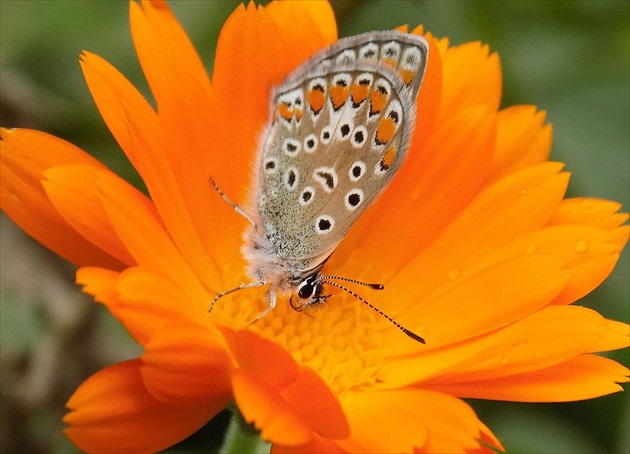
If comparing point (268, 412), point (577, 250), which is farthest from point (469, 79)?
point (268, 412)

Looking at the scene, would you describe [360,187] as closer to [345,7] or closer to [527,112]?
[527,112]

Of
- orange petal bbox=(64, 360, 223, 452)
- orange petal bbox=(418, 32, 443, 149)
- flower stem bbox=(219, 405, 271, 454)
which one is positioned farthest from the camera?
orange petal bbox=(418, 32, 443, 149)

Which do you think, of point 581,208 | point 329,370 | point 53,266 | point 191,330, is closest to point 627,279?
point 581,208

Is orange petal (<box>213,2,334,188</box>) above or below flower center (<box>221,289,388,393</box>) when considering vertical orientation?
above

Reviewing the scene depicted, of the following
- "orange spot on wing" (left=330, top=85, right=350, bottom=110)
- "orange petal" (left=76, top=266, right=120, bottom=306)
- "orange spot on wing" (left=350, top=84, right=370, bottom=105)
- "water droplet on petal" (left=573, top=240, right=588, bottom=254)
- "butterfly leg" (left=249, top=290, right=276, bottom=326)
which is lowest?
"orange petal" (left=76, top=266, right=120, bottom=306)

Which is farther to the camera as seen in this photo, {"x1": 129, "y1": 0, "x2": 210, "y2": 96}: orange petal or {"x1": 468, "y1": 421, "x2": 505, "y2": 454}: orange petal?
{"x1": 129, "y1": 0, "x2": 210, "y2": 96}: orange petal

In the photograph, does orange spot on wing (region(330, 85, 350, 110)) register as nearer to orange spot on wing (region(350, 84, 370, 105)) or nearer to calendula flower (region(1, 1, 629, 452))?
orange spot on wing (region(350, 84, 370, 105))

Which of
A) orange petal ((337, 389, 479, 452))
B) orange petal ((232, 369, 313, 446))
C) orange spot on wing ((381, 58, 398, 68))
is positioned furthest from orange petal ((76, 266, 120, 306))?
orange spot on wing ((381, 58, 398, 68))

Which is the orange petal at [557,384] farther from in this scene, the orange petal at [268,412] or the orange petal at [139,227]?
the orange petal at [139,227]
